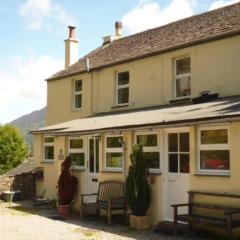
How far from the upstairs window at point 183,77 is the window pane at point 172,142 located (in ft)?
10.5

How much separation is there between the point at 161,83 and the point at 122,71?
279 cm

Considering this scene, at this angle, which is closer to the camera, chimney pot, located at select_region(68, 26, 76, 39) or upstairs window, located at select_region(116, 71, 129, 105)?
upstairs window, located at select_region(116, 71, 129, 105)

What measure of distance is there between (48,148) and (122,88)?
16.0 ft

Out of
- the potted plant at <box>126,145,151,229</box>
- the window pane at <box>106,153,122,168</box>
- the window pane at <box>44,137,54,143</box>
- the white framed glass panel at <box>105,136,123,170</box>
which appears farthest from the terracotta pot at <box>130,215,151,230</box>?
the window pane at <box>44,137,54,143</box>

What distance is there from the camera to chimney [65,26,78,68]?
2581 cm

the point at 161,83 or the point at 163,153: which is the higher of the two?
the point at 161,83

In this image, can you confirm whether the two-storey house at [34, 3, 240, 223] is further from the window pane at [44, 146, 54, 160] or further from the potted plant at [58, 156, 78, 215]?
the potted plant at [58, 156, 78, 215]

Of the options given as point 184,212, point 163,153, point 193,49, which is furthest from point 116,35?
point 184,212

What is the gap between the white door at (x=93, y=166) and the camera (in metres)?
17.7

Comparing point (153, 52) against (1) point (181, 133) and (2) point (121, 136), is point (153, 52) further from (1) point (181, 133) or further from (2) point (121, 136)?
(1) point (181, 133)

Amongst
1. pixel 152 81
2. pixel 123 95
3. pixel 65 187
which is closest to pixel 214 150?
pixel 152 81

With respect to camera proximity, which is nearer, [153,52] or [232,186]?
[232,186]

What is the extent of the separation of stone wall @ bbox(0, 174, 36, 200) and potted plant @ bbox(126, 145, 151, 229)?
9.47m

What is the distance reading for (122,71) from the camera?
20281 millimetres
